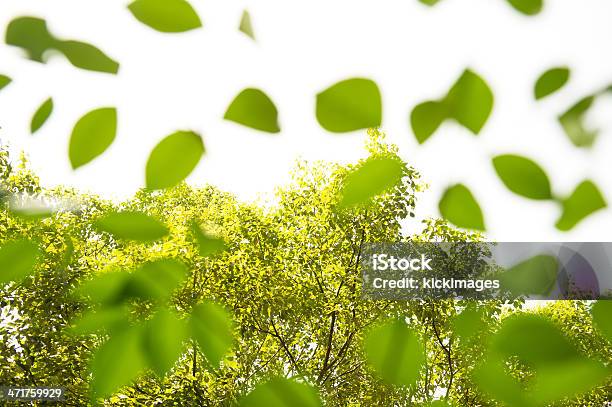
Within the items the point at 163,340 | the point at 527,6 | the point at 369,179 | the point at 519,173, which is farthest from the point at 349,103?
the point at 527,6

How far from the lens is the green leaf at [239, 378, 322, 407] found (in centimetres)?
54

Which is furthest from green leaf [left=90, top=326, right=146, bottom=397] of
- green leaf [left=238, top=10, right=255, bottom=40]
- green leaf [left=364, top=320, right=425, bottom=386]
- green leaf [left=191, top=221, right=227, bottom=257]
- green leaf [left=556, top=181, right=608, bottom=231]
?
green leaf [left=556, top=181, right=608, bottom=231]

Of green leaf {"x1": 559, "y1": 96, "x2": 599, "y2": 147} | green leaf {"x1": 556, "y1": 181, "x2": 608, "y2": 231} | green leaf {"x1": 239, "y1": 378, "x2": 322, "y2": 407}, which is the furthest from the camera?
green leaf {"x1": 559, "y1": 96, "x2": 599, "y2": 147}

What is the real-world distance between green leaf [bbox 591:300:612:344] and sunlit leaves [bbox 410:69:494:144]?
282 mm

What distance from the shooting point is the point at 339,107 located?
59cm

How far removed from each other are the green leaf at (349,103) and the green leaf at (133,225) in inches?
7.8

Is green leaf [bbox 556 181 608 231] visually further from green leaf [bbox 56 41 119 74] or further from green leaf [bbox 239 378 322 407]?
green leaf [bbox 56 41 119 74]

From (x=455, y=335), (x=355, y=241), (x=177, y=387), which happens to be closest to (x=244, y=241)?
(x=355, y=241)

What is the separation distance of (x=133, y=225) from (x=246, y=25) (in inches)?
9.6

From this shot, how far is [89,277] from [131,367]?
0.13 metres

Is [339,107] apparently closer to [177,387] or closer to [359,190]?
[359,190]

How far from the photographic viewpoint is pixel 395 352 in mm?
627

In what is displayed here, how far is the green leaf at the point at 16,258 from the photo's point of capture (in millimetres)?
667

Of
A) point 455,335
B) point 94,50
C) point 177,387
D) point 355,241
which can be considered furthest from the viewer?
point 355,241
